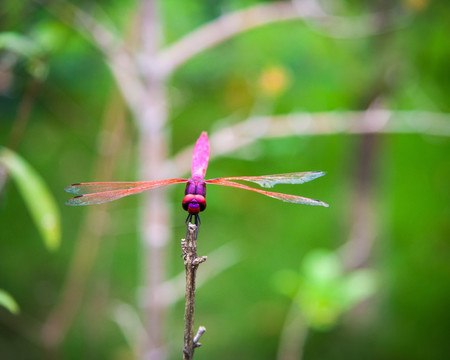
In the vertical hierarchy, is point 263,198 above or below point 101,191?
above

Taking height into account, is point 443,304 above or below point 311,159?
below

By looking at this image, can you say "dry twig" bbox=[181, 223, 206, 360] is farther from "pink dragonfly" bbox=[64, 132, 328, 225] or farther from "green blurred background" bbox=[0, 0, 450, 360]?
"green blurred background" bbox=[0, 0, 450, 360]

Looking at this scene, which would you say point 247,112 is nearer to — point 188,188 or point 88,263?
point 88,263

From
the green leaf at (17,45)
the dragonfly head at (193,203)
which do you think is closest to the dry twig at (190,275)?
the dragonfly head at (193,203)

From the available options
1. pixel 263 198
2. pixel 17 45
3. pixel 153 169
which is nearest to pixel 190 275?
pixel 17 45

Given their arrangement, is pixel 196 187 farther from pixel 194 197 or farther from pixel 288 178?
pixel 288 178

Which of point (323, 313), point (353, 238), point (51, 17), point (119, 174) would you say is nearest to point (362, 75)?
point (353, 238)

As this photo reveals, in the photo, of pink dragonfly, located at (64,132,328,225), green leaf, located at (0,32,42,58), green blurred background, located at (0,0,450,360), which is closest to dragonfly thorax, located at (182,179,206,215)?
pink dragonfly, located at (64,132,328,225)
